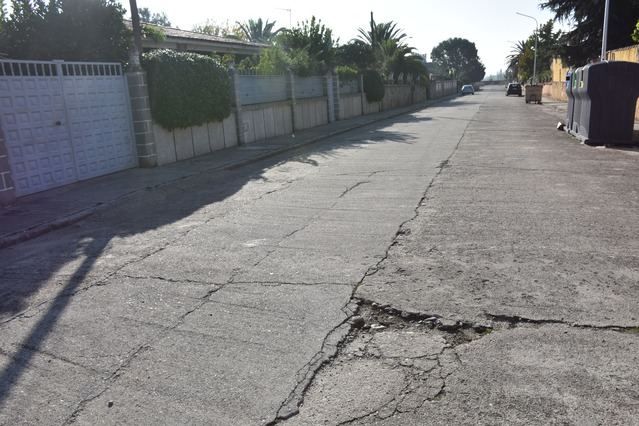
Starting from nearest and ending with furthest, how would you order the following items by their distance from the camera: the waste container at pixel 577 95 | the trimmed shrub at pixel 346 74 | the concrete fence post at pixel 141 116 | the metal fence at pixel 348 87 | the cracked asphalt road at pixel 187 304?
1. the cracked asphalt road at pixel 187 304
2. the concrete fence post at pixel 141 116
3. the waste container at pixel 577 95
4. the metal fence at pixel 348 87
5. the trimmed shrub at pixel 346 74

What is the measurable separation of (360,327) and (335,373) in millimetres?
689

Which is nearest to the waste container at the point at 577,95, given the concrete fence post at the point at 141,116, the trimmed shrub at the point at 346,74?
the concrete fence post at the point at 141,116

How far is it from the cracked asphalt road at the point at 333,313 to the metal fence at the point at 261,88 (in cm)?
1001

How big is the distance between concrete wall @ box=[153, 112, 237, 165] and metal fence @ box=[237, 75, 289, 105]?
3.74 ft

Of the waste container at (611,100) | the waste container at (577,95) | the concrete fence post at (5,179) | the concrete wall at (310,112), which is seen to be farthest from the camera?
the concrete wall at (310,112)

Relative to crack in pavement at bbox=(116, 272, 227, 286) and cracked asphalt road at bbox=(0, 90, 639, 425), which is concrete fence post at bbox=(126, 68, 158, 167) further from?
crack in pavement at bbox=(116, 272, 227, 286)

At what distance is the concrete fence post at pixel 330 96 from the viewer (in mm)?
26938

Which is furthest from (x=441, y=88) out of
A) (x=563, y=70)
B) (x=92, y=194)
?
(x=92, y=194)

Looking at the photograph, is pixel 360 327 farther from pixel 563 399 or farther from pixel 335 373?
pixel 563 399

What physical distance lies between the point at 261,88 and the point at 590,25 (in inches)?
Answer: 1036

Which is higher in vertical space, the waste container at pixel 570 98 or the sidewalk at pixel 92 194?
the waste container at pixel 570 98

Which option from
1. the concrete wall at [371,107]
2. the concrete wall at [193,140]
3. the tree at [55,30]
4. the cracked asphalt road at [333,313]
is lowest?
the concrete wall at [371,107]

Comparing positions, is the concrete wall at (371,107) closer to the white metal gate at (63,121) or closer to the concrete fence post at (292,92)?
the concrete fence post at (292,92)

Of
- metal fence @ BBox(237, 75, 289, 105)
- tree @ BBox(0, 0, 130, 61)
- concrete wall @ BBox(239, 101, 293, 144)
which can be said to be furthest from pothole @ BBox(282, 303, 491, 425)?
metal fence @ BBox(237, 75, 289, 105)
